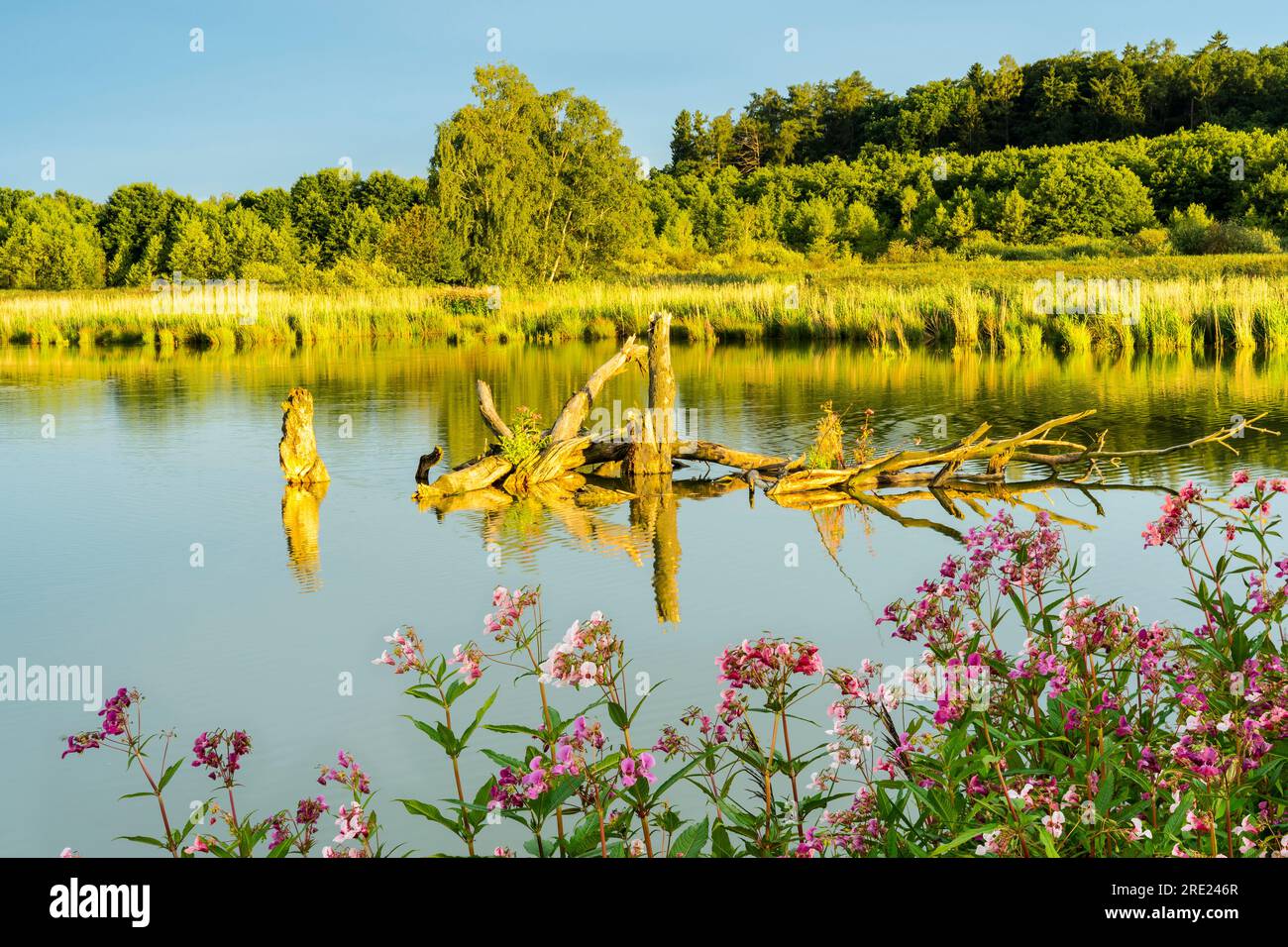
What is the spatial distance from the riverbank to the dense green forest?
9372mm

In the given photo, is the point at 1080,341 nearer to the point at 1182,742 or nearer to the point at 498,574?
the point at 498,574

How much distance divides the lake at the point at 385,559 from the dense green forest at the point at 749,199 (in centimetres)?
2720

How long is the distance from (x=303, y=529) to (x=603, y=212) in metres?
42.9

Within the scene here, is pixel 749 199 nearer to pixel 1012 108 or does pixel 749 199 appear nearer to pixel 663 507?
pixel 1012 108

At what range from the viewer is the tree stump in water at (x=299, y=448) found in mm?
11641

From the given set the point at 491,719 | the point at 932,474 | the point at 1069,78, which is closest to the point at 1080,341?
the point at 932,474

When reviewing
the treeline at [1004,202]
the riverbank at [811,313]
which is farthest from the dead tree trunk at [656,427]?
the treeline at [1004,202]

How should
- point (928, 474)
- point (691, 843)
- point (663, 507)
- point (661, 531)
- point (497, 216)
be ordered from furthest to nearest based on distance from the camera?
point (497, 216), point (928, 474), point (663, 507), point (661, 531), point (691, 843)

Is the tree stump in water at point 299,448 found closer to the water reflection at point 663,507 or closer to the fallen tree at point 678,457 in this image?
the fallen tree at point 678,457

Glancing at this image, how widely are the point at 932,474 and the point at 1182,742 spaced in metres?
9.03

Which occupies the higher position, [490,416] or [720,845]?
[490,416]

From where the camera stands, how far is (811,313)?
28.3m

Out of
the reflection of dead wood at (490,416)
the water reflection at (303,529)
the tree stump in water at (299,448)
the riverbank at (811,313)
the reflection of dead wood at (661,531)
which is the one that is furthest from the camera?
the riverbank at (811,313)

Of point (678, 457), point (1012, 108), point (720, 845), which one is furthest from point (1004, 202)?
point (720, 845)
